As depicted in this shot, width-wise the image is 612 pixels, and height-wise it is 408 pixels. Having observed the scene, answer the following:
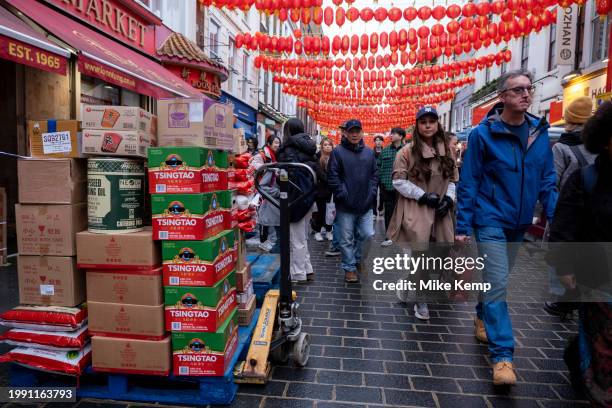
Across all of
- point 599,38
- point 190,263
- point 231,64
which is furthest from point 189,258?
point 231,64

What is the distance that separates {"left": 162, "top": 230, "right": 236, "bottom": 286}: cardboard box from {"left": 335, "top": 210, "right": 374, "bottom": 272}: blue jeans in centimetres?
314

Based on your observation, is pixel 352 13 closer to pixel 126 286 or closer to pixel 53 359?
pixel 126 286

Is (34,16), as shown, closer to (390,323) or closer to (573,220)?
(390,323)

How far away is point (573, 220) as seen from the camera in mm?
2518

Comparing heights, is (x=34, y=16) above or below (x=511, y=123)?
above

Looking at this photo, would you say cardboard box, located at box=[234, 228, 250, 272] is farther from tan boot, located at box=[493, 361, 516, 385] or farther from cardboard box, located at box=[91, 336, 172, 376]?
tan boot, located at box=[493, 361, 516, 385]

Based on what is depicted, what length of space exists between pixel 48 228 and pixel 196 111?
1.21 m

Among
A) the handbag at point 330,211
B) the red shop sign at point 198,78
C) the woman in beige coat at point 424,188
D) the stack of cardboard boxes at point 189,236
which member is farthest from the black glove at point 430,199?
the red shop sign at point 198,78

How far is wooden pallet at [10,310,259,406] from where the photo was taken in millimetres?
2783

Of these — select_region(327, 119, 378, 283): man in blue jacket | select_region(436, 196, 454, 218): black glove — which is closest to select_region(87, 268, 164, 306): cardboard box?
select_region(436, 196, 454, 218): black glove

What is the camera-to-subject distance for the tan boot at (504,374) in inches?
118

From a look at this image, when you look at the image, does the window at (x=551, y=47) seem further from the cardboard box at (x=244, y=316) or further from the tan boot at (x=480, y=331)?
the cardboard box at (x=244, y=316)

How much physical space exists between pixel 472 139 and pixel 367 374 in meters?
1.98

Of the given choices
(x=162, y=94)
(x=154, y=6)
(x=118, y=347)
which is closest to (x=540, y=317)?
(x=118, y=347)
